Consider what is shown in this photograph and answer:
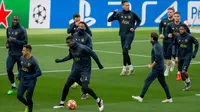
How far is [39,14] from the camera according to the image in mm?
46438

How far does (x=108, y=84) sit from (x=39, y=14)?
57.9 ft

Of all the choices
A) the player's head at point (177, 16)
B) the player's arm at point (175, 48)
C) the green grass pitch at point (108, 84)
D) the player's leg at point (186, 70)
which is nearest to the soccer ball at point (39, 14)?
the green grass pitch at point (108, 84)

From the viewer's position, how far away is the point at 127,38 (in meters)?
32.2

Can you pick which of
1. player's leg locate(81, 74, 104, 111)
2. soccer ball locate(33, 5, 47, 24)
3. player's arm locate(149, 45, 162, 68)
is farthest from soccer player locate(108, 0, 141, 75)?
soccer ball locate(33, 5, 47, 24)

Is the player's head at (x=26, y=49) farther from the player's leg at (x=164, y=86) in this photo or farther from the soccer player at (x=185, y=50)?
the soccer player at (x=185, y=50)

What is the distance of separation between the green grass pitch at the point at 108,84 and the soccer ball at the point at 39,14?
175cm

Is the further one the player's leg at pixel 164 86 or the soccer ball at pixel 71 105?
the player's leg at pixel 164 86

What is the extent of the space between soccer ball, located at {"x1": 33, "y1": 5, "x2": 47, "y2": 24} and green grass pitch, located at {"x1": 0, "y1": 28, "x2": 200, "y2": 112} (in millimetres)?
1751

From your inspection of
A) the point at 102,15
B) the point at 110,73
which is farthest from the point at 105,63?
the point at 102,15

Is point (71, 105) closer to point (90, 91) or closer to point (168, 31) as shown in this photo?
point (90, 91)

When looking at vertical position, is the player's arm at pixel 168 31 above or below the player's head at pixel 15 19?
below

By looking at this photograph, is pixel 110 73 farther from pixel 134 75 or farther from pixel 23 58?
pixel 23 58

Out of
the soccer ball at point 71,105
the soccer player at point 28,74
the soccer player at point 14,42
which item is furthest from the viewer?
the soccer player at point 14,42

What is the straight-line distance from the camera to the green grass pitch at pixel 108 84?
2469cm
